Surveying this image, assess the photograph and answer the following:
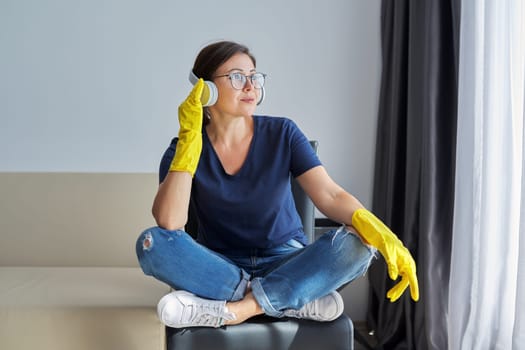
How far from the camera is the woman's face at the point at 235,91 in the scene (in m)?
1.78

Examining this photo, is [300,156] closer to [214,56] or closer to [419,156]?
[214,56]

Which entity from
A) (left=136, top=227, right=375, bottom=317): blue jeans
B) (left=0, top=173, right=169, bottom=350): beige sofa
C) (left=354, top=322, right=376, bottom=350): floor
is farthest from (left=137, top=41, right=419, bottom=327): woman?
(left=354, top=322, right=376, bottom=350): floor

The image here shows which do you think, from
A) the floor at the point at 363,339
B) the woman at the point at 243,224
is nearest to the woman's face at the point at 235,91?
the woman at the point at 243,224

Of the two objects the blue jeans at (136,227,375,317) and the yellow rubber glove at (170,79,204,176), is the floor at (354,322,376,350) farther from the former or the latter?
the yellow rubber glove at (170,79,204,176)

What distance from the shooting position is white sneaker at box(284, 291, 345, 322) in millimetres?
1556

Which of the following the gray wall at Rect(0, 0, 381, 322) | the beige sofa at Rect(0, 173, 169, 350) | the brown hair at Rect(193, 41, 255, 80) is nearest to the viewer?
the brown hair at Rect(193, 41, 255, 80)

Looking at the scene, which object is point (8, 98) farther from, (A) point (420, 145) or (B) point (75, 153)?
(A) point (420, 145)

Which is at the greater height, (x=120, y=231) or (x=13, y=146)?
(x=13, y=146)

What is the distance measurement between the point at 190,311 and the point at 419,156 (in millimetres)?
1127

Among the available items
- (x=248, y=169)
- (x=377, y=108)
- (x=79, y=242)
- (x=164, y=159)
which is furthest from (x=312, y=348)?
(x=377, y=108)

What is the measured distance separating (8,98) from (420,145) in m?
1.71

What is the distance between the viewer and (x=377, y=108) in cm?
276

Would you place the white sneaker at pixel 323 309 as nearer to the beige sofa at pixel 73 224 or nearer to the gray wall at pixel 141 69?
the beige sofa at pixel 73 224

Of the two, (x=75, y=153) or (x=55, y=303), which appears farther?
(x=75, y=153)
